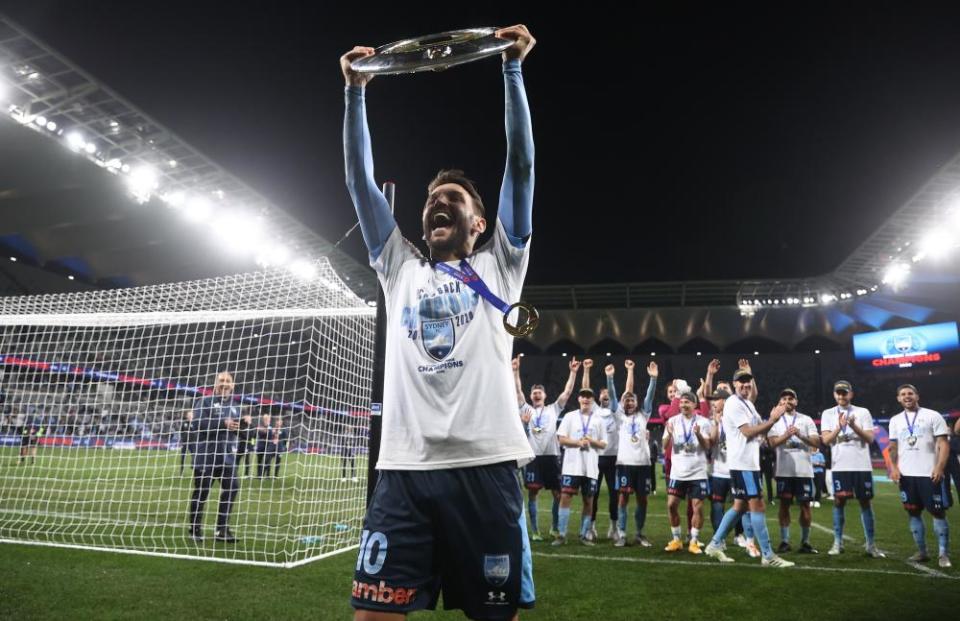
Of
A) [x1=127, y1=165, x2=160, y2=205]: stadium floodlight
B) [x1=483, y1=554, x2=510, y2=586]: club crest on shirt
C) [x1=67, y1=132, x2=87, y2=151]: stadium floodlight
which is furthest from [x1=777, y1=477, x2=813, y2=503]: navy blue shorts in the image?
[x1=127, y1=165, x2=160, y2=205]: stadium floodlight

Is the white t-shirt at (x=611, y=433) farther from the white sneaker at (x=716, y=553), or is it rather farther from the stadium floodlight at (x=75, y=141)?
the stadium floodlight at (x=75, y=141)

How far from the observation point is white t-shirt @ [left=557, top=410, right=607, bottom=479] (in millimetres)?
9320

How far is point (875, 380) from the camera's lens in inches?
1435

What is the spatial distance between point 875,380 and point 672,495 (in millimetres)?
34701

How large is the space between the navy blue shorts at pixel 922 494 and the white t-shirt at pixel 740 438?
2127 mm

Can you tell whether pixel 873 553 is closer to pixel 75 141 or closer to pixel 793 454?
pixel 793 454

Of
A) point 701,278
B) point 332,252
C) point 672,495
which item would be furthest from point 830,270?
point 672,495

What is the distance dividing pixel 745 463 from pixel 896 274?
1115 inches

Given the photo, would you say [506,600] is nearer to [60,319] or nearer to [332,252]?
[60,319]

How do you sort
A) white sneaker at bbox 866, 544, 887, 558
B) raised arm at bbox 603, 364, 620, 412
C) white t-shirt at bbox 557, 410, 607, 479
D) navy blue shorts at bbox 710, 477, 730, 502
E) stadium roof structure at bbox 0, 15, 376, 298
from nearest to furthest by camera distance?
white sneaker at bbox 866, 544, 887, 558 → navy blue shorts at bbox 710, 477, 730, 502 → white t-shirt at bbox 557, 410, 607, 479 → raised arm at bbox 603, 364, 620, 412 → stadium roof structure at bbox 0, 15, 376, 298

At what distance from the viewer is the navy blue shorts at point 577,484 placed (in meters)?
9.17

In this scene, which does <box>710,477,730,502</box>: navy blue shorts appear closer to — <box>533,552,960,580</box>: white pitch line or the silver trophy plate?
<box>533,552,960,580</box>: white pitch line

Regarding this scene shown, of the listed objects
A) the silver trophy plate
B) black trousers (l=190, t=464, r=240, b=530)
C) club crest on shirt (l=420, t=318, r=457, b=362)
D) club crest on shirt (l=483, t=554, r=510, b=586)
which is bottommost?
black trousers (l=190, t=464, r=240, b=530)

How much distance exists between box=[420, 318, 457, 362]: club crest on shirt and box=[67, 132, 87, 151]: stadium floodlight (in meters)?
21.0
